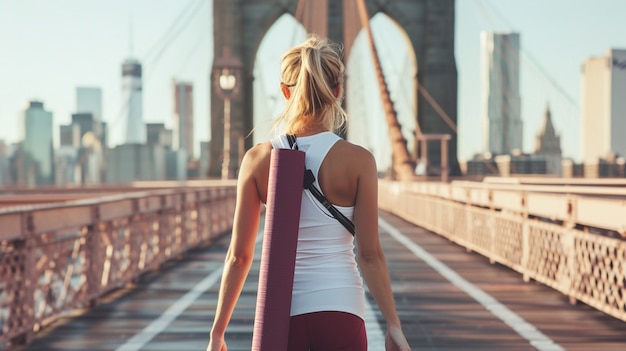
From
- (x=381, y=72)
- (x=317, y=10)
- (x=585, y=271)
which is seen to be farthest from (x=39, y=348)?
(x=381, y=72)

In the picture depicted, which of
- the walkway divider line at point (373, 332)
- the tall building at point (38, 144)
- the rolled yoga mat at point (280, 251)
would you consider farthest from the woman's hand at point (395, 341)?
the tall building at point (38, 144)

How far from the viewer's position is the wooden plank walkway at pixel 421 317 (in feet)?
24.6

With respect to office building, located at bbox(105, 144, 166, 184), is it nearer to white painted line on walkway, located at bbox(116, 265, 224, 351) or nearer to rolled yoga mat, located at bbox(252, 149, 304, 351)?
white painted line on walkway, located at bbox(116, 265, 224, 351)

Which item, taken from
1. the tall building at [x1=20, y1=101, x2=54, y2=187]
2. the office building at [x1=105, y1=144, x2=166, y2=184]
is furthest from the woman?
the tall building at [x1=20, y1=101, x2=54, y2=187]

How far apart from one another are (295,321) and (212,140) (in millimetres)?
64412

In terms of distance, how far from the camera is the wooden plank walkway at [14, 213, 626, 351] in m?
7.51

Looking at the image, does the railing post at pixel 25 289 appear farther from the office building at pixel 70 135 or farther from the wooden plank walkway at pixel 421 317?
the office building at pixel 70 135

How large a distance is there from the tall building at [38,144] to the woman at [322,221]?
115m

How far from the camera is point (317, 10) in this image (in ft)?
160

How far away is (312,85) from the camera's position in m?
2.95

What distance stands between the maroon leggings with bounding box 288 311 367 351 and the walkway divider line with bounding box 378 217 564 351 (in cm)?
465

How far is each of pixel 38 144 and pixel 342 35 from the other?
71.5 metres

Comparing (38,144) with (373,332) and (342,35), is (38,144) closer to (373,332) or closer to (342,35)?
(342,35)

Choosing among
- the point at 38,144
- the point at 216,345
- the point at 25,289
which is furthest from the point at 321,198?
the point at 38,144
